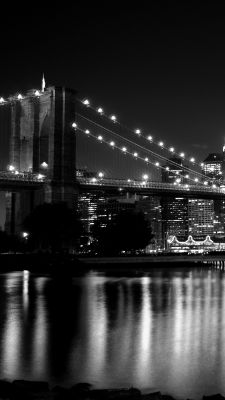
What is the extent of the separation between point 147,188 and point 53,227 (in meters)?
12.3

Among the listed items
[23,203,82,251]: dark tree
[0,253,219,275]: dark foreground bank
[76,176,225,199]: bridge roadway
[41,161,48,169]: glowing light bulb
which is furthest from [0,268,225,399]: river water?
[76,176,225,199]: bridge roadway

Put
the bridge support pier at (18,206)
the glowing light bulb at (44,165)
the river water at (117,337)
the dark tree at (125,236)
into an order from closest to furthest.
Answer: the river water at (117,337)
the glowing light bulb at (44,165)
the bridge support pier at (18,206)
the dark tree at (125,236)

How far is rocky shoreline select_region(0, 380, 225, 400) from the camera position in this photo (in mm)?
9656

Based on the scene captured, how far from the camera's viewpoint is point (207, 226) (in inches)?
5335

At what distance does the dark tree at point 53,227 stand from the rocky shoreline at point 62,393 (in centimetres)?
A: 3310

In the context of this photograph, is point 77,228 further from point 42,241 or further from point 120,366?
point 120,366

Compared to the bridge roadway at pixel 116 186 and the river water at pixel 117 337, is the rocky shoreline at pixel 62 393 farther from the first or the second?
the bridge roadway at pixel 116 186

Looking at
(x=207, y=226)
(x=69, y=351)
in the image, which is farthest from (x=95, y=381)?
(x=207, y=226)

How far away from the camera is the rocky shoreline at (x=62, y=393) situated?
966 cm

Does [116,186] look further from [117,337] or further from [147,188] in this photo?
[117,337]

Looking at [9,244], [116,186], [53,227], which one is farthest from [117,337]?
[116,186]

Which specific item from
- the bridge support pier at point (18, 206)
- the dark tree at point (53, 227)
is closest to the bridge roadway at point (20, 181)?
the bridge support pier at point (18, 206)

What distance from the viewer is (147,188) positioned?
54.9 metres

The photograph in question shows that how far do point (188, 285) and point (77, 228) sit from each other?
56.6ft
